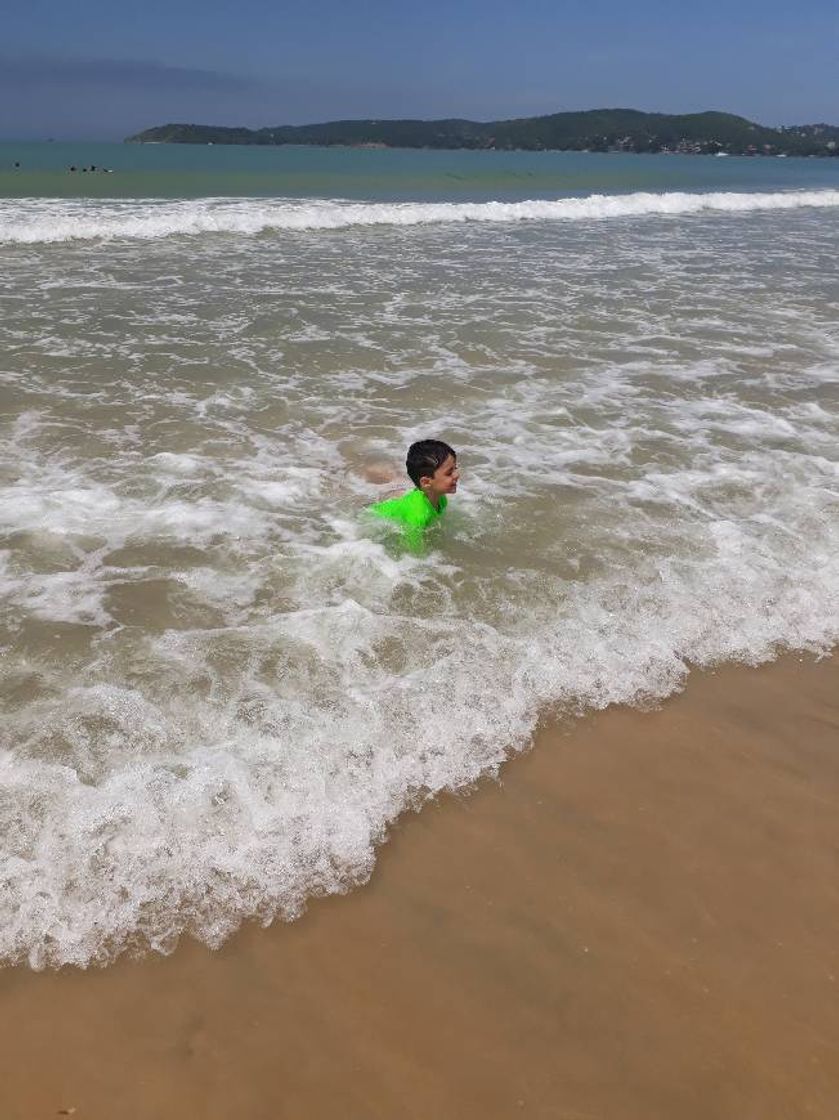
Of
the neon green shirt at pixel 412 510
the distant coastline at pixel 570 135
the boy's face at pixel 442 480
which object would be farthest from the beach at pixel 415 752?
the distant coastline at pixel 570 135

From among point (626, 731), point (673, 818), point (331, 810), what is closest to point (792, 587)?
point (626, 731)

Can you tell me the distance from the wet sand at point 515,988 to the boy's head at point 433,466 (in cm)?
214

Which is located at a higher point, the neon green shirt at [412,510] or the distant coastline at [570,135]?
the distant coastline at [570,135]

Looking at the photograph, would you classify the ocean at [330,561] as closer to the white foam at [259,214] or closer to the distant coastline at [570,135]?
the white foam at [259,214]

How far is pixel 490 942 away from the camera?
244cm

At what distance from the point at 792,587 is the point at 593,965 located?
2.78m

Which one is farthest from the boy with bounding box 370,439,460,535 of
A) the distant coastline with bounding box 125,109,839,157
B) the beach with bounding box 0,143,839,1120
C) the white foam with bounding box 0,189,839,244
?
the distant coastline with bounding box 125,109,839,157

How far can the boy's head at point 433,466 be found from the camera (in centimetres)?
455

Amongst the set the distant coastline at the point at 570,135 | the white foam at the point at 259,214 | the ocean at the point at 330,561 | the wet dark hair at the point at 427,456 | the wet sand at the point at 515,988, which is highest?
the distant coastline at the point at 570,135

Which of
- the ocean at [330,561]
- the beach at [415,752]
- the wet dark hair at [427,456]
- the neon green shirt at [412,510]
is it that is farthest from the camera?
the neon green shirt at [412,510]

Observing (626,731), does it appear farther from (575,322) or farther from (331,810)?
(575,322)

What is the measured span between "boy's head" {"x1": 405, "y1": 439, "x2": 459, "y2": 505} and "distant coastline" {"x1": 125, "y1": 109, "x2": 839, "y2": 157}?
15761 centimetres

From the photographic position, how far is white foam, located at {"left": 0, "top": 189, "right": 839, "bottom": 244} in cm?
1819

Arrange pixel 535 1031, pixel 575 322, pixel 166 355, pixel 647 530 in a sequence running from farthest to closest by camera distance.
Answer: pixel 575 322
pixel 166 355
pixel 647 530
pixel 535 1031
